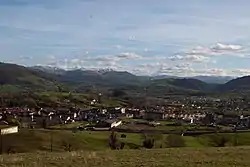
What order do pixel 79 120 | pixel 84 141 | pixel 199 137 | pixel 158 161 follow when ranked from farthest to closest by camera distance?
pixel 79 120, pixel 199 137, pixel 84 141, pixel 158 161

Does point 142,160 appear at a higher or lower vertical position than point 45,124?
higher

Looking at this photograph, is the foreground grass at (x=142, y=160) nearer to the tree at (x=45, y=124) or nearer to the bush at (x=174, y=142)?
the bush at (x=174, y=142)

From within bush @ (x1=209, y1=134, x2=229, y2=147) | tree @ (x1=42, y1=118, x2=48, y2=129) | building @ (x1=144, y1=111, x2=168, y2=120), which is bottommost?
bush @ (x1=209, y1=134, x2=229, y2=147)

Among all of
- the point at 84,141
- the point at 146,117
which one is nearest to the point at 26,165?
the point at 84,141

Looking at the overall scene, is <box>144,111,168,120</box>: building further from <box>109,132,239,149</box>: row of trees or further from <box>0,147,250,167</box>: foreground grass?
<box>0,147,250,167</box>: foreground grass

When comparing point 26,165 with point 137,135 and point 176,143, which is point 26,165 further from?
point 137,135

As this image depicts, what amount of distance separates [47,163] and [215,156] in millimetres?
8913

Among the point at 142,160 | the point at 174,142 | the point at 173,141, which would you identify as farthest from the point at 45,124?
the point at 142,160

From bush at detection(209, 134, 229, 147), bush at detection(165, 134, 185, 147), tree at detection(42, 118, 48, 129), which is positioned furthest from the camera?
tree at detection(42, 118, 48, 129)

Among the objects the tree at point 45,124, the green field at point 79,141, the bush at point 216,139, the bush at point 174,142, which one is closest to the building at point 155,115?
the tree at point 45,124

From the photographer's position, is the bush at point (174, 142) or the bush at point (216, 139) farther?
the bush at point (216, 139)

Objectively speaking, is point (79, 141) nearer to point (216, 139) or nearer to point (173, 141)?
point (173, 141)

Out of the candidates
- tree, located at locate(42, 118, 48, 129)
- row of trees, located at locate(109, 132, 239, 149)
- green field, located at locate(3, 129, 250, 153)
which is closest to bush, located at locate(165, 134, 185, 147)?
row of trees, located at locate(109, 132, 239, 149)

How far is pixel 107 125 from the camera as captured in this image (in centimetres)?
14625
